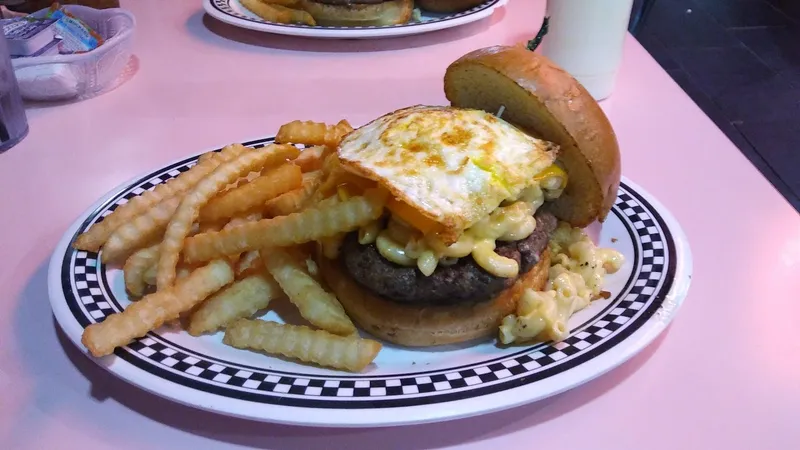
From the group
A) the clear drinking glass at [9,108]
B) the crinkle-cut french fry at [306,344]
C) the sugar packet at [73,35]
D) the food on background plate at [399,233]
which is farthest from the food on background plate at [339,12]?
the crinkle-cut french fry at [306,344]

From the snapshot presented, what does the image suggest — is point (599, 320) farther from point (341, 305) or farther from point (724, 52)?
point (724, 52)

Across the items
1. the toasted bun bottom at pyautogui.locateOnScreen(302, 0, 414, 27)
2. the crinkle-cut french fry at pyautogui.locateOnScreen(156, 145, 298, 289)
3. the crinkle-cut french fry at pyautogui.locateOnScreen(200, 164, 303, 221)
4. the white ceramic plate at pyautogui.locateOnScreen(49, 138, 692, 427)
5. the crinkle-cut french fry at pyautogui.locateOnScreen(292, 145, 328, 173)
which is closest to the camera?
the white ceramic plate at pyautogui.locateOnScreen(49, 138, 692, 427)

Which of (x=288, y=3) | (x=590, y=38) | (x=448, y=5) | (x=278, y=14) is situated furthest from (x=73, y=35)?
(x=590, y=38)

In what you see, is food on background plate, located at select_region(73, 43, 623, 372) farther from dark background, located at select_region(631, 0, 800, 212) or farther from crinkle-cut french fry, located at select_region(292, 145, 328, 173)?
dark background, located at select_region(631, 0, 800, 212)

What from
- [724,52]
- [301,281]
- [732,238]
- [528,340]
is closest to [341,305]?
[301,281]

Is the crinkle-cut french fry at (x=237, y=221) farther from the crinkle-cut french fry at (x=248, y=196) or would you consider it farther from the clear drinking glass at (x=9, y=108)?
the clear drinking glass at (x=9, y=108)

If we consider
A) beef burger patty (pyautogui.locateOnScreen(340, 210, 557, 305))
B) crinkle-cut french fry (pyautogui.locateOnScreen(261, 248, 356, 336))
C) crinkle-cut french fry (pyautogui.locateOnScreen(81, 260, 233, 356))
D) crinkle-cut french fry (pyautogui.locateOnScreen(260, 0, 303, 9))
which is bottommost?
crinkle-cut french fry (pyautogui.locateOnScreen(260, 0, 303, 9))

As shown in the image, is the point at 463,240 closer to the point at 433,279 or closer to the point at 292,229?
the point at 433,279

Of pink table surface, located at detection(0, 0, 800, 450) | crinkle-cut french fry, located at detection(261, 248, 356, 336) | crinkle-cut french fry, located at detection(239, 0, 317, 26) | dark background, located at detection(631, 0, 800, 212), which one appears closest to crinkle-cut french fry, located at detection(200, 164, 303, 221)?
crinkle-cut french fry, located at detection(261, 248, 356, 336)

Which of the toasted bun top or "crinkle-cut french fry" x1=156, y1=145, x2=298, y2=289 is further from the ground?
the toasted bun top
